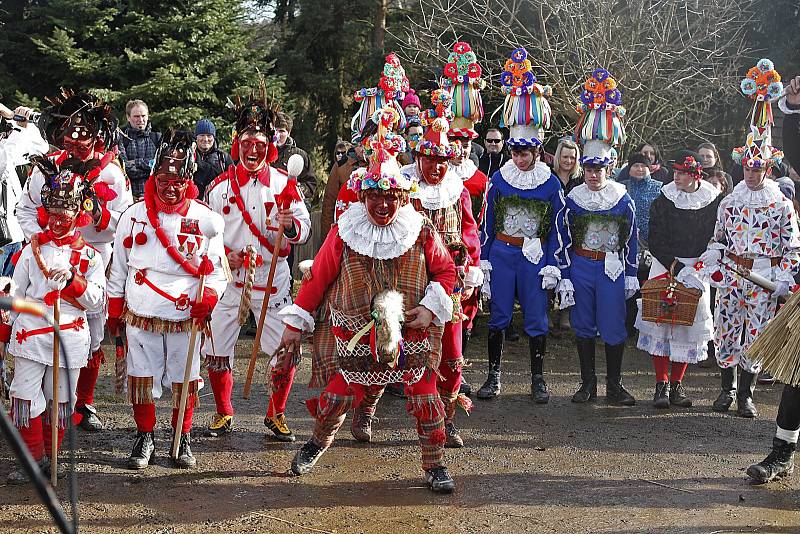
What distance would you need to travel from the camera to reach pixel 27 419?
5.44 metres

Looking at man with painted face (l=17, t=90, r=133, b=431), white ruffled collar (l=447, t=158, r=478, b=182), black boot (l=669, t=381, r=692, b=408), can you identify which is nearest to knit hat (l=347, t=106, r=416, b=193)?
white ruffled collar (l=447, t=158, r=478, b=182)

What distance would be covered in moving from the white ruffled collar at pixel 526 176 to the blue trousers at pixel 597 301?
0.68m

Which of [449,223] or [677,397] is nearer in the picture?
[449,223]

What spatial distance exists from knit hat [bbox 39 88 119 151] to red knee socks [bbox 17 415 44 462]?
1.83 m

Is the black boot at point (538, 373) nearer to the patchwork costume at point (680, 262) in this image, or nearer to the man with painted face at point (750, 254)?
the patchwork costume at point (680, 262)

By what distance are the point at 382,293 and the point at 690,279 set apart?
3.30 metres

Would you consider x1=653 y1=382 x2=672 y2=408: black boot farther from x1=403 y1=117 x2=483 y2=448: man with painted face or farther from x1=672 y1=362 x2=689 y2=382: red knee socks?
x1=403 y1=117 x2=483 y2=448: man with painted face

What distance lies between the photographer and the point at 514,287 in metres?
7.75

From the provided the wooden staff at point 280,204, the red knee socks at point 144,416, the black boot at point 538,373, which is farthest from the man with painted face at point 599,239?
the red knee socks at point 144,416

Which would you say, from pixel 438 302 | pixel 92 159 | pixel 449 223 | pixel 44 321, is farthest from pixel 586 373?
pixel 44 321

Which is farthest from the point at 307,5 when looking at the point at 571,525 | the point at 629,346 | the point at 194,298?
the point at 571,525

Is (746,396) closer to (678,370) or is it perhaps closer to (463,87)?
(678,370)

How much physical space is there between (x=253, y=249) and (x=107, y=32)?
342 inches

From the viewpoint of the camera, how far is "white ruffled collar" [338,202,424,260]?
5.31 metres
